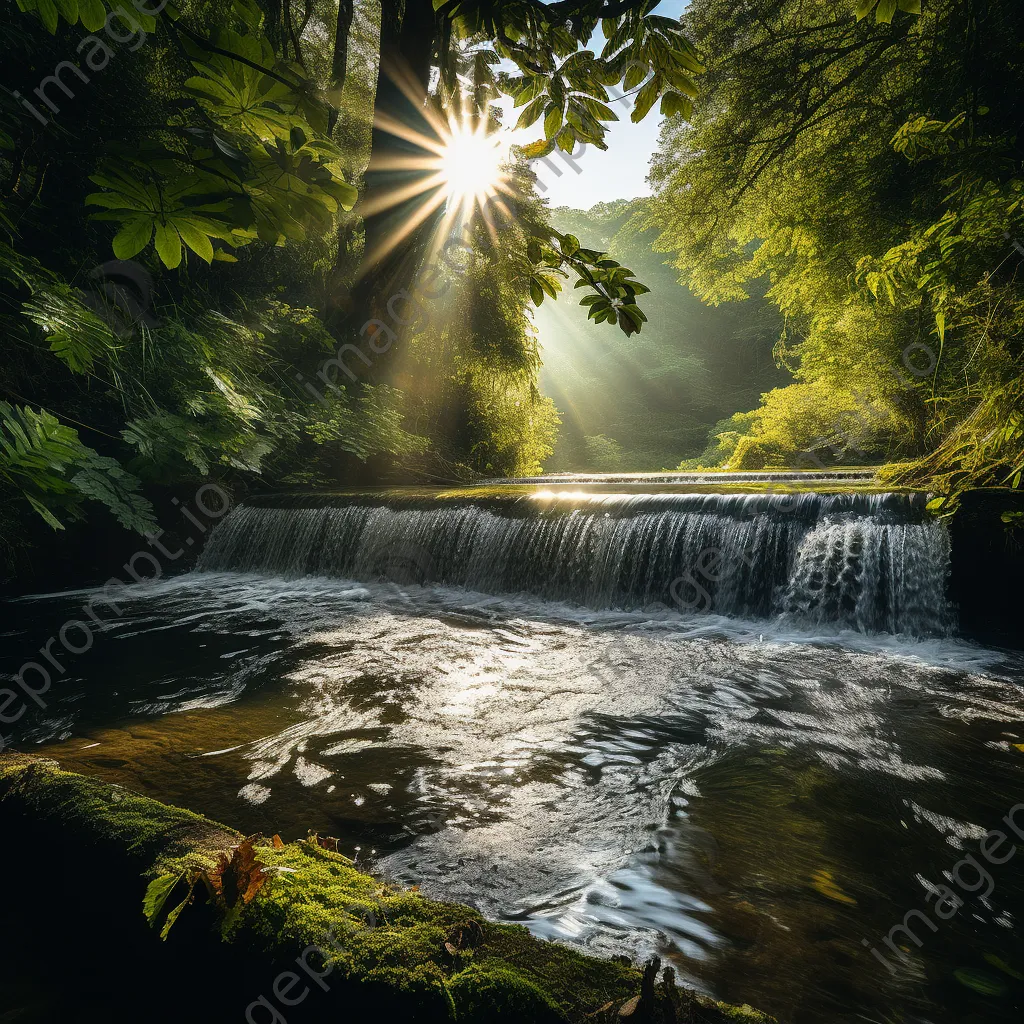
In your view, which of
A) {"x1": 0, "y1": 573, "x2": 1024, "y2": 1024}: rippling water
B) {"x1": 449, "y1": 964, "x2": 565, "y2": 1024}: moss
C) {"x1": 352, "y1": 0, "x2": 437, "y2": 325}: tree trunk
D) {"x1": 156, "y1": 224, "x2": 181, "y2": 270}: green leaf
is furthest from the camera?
{"x1": 352, "y1": 0, "x2": 437, "y2": 325}: tree trunk

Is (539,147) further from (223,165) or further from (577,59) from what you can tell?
(223,165)

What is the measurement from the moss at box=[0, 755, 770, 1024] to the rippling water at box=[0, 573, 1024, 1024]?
824 millimetres

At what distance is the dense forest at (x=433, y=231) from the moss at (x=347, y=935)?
121cm

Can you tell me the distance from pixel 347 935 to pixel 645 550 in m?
7.04

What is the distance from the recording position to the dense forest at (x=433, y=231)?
115 centimetres

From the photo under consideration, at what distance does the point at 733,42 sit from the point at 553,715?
11.0 meters

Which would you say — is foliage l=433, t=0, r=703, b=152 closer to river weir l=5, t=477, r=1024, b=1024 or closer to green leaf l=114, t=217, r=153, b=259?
green leaf l=114, t=217, r=153, b=259

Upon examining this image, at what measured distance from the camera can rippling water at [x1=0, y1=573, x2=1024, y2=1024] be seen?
5.90 feet

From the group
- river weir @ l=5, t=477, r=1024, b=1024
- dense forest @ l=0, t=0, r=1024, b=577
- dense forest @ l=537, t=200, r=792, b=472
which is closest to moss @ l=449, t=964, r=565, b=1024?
river weir @ l=5, t=477, r=1024, b=1024

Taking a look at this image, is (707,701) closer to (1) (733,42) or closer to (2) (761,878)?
(2) (761,878)

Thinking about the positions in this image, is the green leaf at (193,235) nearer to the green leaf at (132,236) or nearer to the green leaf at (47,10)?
the green leaf at (132,236)

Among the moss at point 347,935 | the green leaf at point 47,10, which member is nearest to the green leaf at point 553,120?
the green leaf at point 47,10

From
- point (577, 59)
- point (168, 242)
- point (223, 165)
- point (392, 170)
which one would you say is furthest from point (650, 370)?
point (168, 242)

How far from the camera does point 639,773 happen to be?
2.97m
